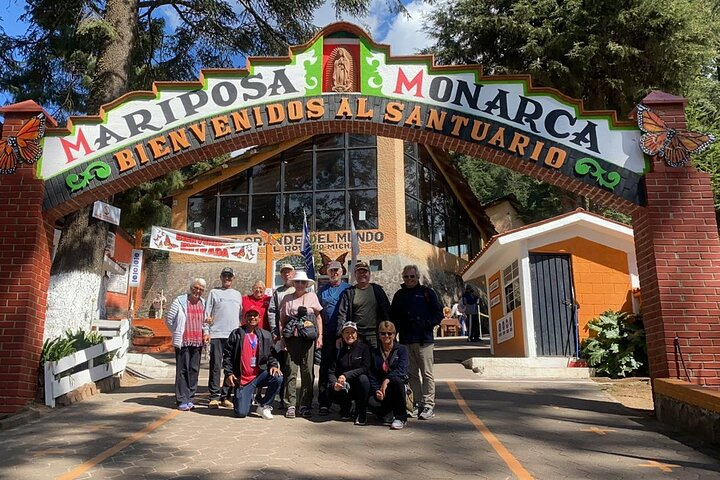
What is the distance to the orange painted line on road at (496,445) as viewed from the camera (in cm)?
491

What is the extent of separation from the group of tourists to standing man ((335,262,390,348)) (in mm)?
12


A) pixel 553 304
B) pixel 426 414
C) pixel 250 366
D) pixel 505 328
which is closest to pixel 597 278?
pixel 553 304

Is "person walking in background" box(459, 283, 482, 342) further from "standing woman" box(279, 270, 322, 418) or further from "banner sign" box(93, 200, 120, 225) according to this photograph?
"standing woman" box(279, 270, 322, 418)

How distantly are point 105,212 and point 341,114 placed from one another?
4864 mm

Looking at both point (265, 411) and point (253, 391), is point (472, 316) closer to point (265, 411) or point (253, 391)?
→ point (253, 391)

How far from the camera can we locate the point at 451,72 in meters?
8.73

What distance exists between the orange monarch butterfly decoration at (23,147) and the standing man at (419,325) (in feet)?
17.4

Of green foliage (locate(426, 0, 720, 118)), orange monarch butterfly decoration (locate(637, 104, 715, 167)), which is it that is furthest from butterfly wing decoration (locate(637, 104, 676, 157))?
green foliage (locate(426, 0, 720, 118))

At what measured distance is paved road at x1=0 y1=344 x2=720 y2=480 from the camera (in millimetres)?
4992

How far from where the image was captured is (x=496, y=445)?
5.83 m

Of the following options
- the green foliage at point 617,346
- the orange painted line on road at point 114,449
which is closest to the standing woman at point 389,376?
the orange painted line on road at point 114,449

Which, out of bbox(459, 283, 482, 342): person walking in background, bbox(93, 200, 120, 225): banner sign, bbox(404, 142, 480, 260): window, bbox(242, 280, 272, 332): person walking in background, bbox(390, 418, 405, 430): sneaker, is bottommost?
bbox(390, 418, 405, 430): sneaker

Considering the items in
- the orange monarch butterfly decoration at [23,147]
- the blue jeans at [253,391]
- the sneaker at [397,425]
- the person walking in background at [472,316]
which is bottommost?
the sneaker at [397,425]

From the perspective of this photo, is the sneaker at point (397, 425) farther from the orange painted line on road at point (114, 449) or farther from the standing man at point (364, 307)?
the orange painted line on road at point (114, 449)
